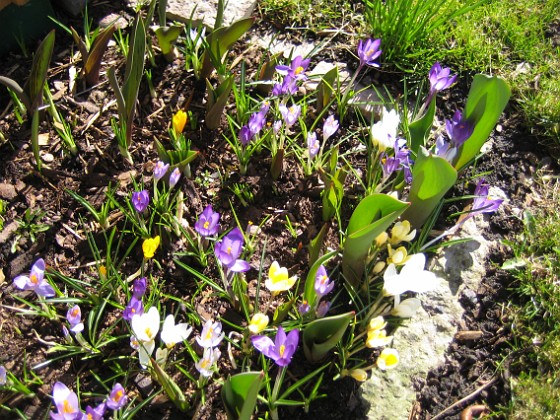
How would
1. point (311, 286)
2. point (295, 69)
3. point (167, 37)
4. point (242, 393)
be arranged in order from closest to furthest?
point (242, 393) → point (311, 286) → point (295, 69) → point (167, 37)

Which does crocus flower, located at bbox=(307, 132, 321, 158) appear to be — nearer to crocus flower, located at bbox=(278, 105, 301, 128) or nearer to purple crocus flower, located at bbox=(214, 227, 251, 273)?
crocus flower, located at bbox=(278, 105, 301, 128)

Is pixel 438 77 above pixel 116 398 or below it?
above

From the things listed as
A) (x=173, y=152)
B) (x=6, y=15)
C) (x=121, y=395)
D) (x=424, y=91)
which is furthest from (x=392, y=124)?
(x=6, y=15)

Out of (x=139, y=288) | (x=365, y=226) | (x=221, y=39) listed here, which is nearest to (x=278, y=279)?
(x=365, y=226)

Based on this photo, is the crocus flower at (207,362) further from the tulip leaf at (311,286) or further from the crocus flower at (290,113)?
the crocus flower at (290,113)

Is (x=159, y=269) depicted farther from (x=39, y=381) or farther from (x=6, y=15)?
(x=6, y=15)

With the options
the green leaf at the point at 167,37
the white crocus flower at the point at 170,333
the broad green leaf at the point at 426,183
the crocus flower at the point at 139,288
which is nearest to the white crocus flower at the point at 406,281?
the broad green leaf at the point at 426,183

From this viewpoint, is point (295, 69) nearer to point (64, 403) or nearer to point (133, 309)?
point (133, 309)

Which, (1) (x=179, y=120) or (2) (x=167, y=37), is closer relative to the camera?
(1) (x=179, y=120)
